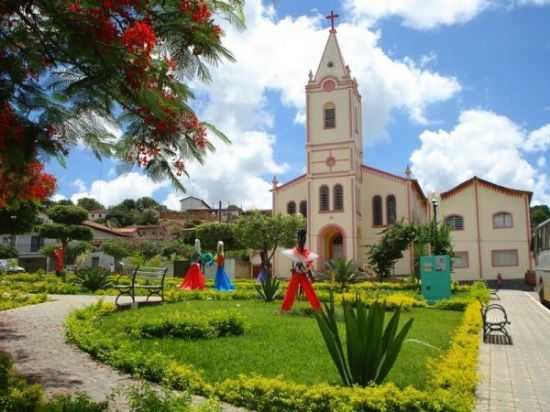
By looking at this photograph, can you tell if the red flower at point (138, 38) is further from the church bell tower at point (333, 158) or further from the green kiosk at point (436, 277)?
the church bell tower at point (333, 158)

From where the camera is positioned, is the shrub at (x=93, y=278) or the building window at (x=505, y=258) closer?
the shrub at (x=93, y=278)

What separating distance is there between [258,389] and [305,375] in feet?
3.90

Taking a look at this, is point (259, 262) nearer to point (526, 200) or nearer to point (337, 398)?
point (526, 200)

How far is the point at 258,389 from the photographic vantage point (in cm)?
493

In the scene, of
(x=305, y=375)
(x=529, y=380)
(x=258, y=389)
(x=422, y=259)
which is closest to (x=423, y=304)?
(x=422, y=259)

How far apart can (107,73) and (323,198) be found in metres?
32.0

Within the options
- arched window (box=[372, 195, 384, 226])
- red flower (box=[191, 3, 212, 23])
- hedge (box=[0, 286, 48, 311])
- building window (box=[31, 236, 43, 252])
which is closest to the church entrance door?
arched window (box=[372, 195, 384, 226])

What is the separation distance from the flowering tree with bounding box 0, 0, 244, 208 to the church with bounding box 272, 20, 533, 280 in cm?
2965

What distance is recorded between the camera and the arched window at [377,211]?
118ft

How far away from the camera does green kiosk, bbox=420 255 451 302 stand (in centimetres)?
1705

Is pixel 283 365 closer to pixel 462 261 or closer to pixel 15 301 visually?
pixel 15 301

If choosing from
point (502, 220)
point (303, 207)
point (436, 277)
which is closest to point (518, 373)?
point (436, 277)

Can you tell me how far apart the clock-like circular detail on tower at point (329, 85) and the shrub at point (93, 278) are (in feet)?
75.2

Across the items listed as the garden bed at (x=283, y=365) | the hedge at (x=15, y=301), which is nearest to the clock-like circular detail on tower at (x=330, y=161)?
the hedge at (x=15, y=301)
